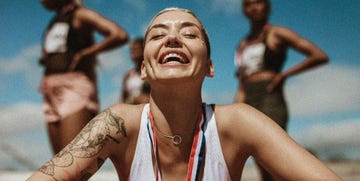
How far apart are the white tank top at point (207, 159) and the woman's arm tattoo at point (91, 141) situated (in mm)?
101

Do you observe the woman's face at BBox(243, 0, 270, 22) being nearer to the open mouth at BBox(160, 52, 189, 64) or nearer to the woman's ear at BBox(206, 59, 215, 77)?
the woman's ear at BBox(206, 59, 215, 77)

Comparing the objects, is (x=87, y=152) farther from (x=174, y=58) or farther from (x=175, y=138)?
(x=174, y=58)

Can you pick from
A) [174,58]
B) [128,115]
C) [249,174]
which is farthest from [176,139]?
[249,174]

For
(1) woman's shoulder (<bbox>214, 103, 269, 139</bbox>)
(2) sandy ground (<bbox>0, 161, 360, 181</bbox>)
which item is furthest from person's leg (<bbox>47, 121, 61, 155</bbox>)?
(2) sandy ground (<bbox>0, 161, 360, 181</bbox>)

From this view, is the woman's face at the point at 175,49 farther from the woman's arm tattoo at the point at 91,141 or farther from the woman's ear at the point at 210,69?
the woman's arm tattoo at the point at 91,141

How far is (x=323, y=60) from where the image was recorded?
4.23 m

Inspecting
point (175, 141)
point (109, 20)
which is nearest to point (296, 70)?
point (109, 20)

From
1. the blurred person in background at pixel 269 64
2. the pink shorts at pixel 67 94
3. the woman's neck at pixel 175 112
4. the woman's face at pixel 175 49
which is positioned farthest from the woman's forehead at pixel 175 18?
the blurred person in background at pixel 269 64

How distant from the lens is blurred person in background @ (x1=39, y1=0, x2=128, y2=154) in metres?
3.57

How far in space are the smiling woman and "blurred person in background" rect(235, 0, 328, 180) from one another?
6.41ft

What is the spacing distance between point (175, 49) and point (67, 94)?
1.93m

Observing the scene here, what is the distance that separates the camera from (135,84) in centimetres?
533

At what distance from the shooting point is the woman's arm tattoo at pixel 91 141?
1.89 metres

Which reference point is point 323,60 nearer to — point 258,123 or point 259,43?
point 259,43
